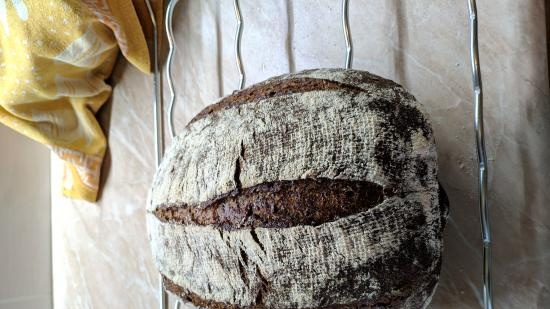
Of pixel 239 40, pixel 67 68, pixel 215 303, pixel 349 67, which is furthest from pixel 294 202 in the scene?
pixel 67 68

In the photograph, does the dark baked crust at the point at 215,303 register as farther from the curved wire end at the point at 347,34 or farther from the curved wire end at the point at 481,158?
the curved wire end at the point at 347,34

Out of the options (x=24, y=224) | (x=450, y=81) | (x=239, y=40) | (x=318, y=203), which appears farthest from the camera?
(x=24, y=224)

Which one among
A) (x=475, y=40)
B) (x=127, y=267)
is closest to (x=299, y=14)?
(x=475, y=40)

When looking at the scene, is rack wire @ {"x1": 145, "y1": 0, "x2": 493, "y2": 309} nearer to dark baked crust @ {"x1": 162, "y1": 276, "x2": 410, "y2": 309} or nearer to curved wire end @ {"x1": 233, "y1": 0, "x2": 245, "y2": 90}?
curved wire end @ {"x1": 233, "y1": 0, "x2": 245, "y2": 90}

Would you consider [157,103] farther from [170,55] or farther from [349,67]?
[349,67]

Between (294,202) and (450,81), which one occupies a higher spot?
(450,81)

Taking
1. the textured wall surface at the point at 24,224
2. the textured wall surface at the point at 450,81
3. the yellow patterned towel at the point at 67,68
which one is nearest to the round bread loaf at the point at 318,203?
the textured wall surface at the point at 450,81

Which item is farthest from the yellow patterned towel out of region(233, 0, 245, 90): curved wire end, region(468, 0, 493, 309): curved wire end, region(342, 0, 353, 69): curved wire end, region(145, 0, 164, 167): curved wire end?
region(468, 0, 493, 309): curved wire end
